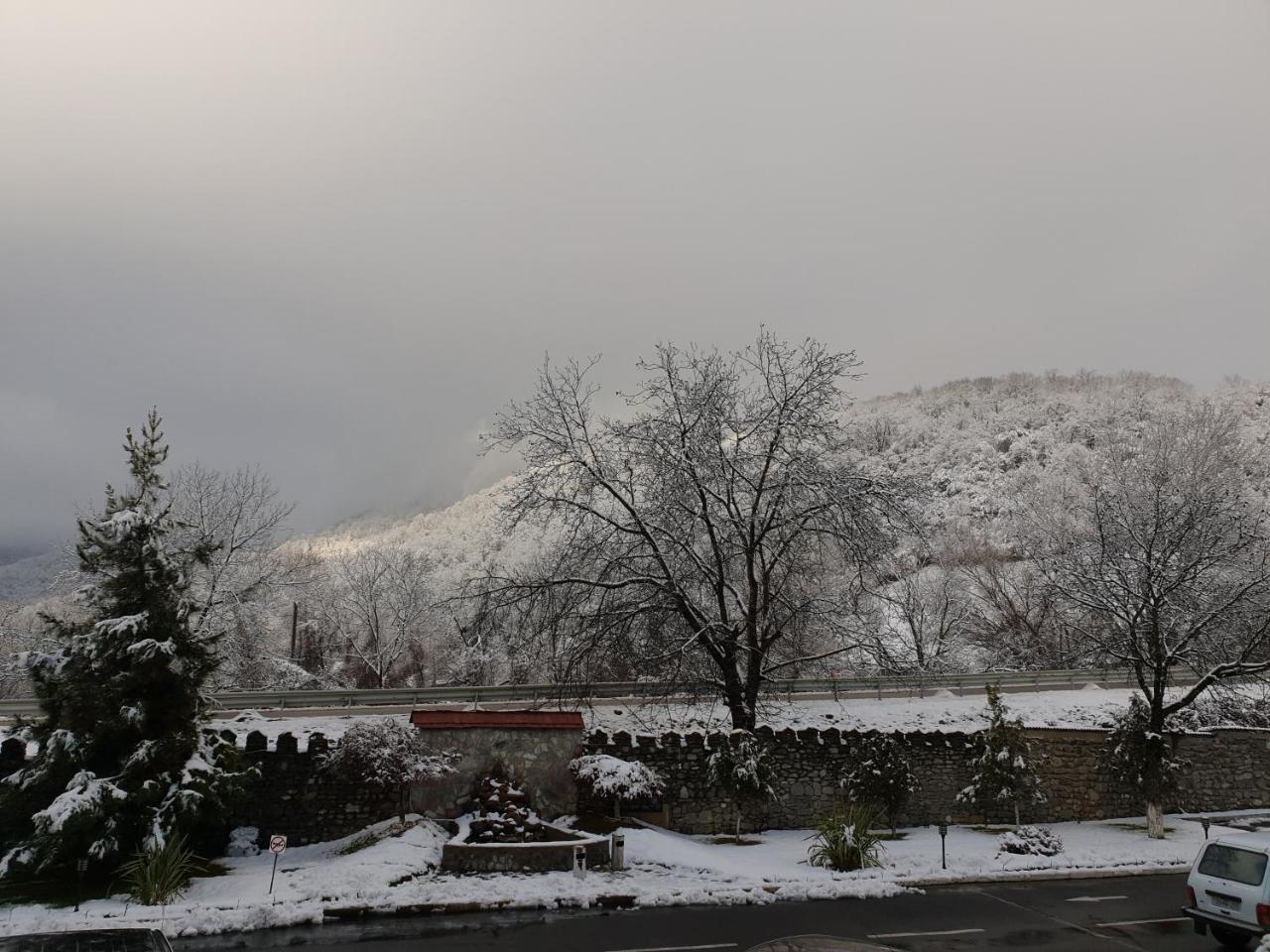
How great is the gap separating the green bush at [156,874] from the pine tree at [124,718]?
0.84 ft

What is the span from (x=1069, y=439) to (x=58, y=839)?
115 metres

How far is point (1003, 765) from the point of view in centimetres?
1944

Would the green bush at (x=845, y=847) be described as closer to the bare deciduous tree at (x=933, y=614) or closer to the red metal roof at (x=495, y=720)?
the red metal roof at (x=495, y=720)

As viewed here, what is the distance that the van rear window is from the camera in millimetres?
10773

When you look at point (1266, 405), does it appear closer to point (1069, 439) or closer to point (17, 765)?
point (1069, 439)

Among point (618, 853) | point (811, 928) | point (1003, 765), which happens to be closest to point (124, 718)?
point (618, 853)

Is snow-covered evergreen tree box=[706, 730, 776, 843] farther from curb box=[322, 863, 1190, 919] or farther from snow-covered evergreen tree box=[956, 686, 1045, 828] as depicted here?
snow-covered evergreen tree box=[956, 686, 1045, 828]

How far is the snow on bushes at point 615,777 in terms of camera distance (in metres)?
17.7

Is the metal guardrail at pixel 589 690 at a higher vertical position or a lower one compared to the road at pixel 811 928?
higher

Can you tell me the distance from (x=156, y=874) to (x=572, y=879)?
7072mm

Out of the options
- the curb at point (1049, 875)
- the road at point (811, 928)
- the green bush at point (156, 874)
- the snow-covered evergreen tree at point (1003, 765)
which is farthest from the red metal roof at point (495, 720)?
the snow-covered evergreen tree at point (1003, 765)

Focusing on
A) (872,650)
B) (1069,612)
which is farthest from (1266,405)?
(872,650)

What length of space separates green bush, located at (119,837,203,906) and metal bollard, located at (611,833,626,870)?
7.63 meters

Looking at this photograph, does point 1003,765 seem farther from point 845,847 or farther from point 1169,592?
point 1169,592
